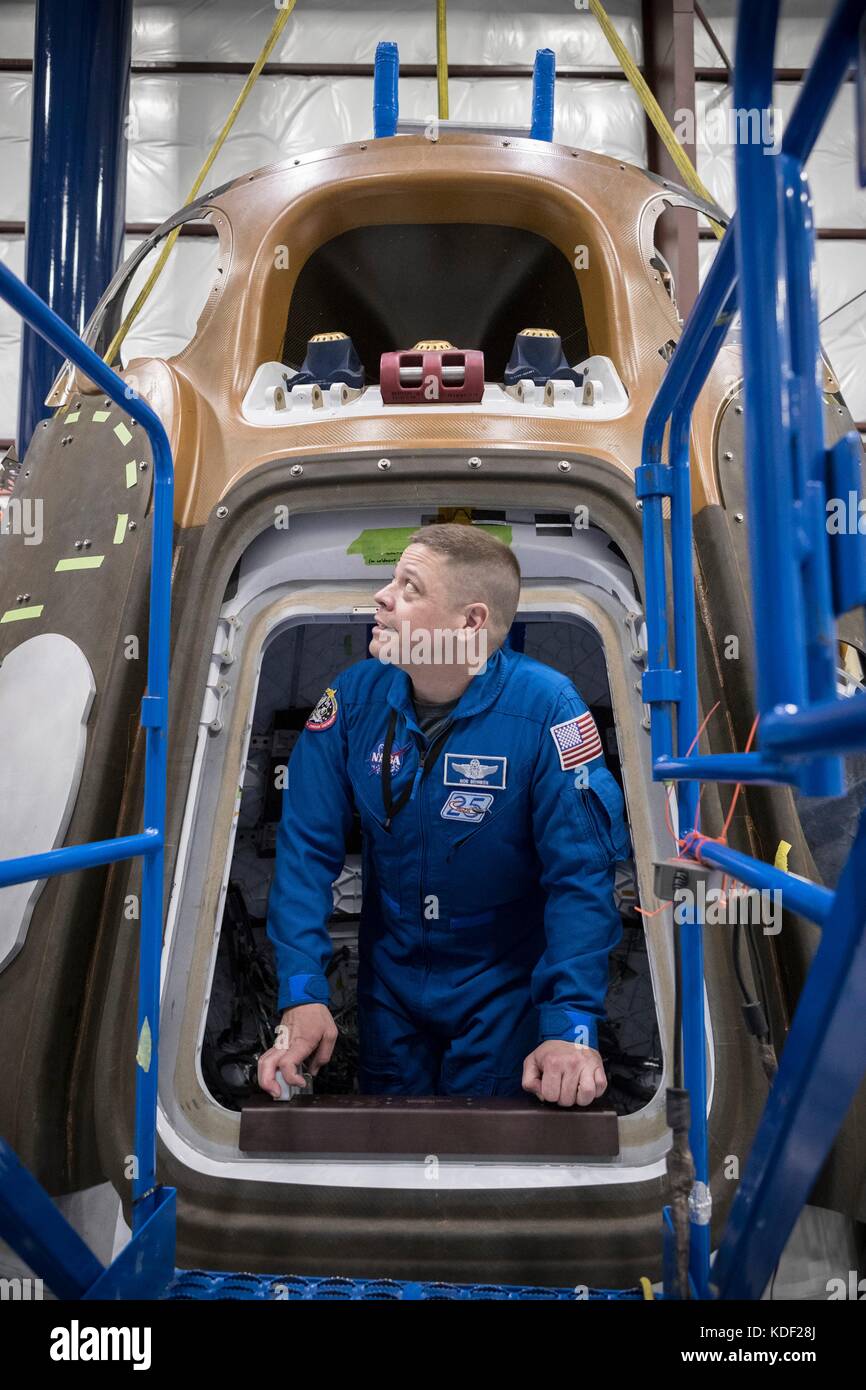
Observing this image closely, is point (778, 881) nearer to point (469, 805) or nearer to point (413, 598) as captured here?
point (469, 805)

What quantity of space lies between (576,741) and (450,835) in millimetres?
370

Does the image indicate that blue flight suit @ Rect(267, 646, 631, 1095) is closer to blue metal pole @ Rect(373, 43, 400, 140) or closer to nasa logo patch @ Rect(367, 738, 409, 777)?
nasa logo patch @ Rect(367, 738, 409, 777)

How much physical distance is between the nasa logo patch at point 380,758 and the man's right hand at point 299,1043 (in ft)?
1.83

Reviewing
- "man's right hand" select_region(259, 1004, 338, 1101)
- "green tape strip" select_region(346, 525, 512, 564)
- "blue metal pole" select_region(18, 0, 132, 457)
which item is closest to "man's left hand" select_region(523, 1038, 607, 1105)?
"man's right hand" select_region(259, 1004, 338, 1101)

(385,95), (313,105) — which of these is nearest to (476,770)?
(385,95)

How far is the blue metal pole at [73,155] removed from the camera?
15.9ft

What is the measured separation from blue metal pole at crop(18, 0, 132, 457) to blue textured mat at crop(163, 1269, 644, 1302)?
170 inches

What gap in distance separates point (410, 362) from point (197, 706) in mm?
996

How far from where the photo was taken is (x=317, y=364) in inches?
108

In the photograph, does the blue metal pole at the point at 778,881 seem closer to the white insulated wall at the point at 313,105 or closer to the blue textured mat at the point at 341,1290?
the blue textured mat at the point at 341,1290

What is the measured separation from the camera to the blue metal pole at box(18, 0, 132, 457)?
4.84 meters

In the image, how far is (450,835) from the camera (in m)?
2.36

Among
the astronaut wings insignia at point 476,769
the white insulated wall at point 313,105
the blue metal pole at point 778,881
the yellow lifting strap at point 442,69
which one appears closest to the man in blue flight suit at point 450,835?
the astronaut wings insignia at point 476,769

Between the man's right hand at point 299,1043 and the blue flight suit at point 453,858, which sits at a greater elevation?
Result: the blue flight suit at point 453,858
